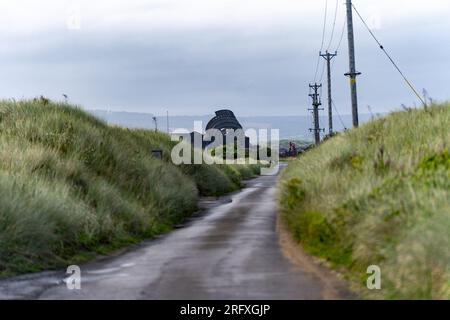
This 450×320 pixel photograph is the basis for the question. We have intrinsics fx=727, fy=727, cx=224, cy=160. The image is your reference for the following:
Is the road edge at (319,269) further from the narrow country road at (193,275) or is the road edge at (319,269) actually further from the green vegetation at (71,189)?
the green vegetation at (71,189)

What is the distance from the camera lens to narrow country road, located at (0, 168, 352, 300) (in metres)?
9.59

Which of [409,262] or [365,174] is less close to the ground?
[365,174]

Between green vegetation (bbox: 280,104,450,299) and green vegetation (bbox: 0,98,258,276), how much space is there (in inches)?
160

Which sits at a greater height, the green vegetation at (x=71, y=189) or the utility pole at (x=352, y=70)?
the utility pole at (x=352, y=70)

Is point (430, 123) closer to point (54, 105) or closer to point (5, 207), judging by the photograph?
point (5, 207)

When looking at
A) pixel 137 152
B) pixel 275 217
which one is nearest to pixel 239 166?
pixel 137 152

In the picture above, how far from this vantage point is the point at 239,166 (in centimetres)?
5575

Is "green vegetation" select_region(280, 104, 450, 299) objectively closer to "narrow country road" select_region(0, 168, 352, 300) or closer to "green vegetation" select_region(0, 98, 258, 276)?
"narrow country road" select_region(0, 168, 352, 300)

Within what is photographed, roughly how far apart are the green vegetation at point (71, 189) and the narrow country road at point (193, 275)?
2.83 feet

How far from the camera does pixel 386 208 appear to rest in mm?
10680

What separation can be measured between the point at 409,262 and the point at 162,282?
3.61 meters

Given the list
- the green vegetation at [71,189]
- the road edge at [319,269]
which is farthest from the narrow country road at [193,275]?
the green vegetation at [71,189]

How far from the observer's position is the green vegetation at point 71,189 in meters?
13.3
